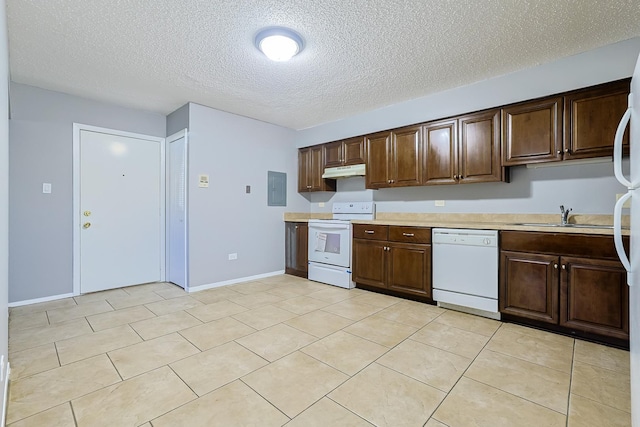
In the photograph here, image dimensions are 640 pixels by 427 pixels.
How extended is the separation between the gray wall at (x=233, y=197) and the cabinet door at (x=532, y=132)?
316 centimetres

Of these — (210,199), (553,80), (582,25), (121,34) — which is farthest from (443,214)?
(121,34)

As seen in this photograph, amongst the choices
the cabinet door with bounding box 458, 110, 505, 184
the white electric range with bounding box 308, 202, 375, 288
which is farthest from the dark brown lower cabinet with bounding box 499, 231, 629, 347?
the white electric range with bounding box 308, 202, 375, 288

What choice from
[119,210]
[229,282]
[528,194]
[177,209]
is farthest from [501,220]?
[119,210]

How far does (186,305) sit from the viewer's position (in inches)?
130

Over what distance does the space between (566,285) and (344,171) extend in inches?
112

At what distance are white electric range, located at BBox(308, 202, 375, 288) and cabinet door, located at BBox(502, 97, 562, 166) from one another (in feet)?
6.16

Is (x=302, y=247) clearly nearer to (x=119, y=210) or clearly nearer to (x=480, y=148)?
(x=119, y=210)

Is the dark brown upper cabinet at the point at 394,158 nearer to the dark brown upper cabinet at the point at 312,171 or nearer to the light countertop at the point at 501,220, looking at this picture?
the light countertop at the point at 501,220

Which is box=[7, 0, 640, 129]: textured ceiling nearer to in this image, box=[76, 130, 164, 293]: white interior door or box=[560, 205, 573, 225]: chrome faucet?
box=[76, 130, 164, 293]: white interior door

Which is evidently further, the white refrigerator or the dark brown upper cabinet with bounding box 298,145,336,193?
the dark brown upper cabinet with bounding box 298,145,336,193

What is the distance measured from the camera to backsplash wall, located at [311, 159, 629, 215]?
2740 mm

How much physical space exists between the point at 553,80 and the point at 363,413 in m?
3.19

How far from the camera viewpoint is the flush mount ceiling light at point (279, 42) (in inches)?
90.2

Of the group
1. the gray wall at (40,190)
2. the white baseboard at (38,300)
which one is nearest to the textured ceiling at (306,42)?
the gray wall at (40,190)
